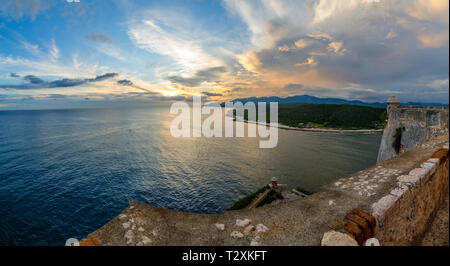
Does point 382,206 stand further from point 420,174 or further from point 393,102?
point 393,102

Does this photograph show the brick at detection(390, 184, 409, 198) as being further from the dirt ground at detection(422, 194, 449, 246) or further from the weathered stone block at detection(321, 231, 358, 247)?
the dirt ground at detection(422, 194, 449, 246)

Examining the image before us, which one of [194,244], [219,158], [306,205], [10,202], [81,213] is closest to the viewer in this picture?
[194,244]

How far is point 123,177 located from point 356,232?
33037mm

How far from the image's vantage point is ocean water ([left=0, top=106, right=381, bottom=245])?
19672mm

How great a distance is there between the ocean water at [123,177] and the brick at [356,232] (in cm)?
1871

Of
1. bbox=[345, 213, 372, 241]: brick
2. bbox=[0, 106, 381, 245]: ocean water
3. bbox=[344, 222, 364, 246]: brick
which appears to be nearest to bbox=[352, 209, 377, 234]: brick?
bbox=[345, 213, 372, 241]: brick

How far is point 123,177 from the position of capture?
29281 mm

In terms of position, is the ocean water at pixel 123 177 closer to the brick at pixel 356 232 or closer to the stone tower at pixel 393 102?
the stone tower at pixel 393 102

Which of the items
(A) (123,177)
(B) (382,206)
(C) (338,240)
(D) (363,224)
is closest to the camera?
(C) (338,240)

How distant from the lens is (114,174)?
99.2ft

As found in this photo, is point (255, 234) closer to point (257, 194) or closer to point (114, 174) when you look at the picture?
point (257, 194)

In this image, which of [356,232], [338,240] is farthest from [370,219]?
[338,240]
